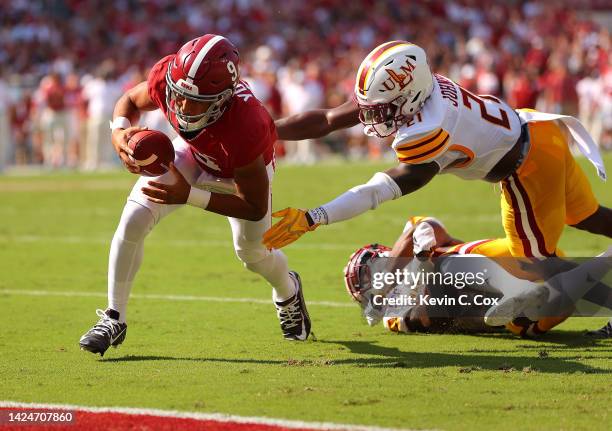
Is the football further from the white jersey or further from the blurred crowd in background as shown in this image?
the blurred crowd in background

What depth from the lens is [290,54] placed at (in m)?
26.0

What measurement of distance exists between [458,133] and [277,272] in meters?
1.30

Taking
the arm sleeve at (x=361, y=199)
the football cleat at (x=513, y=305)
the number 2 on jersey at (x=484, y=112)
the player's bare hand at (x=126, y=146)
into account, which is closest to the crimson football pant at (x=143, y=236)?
the player's bare hand at (x=126, y=146)

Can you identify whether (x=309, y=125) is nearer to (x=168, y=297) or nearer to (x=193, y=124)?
(x=193, y=124)

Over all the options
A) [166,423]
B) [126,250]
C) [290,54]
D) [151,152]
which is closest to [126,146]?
[151,152]

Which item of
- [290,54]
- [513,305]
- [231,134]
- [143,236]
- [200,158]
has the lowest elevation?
[513,305]

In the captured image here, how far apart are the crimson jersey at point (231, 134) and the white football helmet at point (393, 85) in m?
0.55

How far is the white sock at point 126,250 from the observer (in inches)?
208

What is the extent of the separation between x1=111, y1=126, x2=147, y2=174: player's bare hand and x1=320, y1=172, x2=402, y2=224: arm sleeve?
0.97m

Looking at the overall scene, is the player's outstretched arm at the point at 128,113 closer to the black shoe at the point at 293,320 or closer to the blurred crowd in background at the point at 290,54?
the black shoe at the point at 293,320

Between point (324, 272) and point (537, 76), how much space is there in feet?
45.6

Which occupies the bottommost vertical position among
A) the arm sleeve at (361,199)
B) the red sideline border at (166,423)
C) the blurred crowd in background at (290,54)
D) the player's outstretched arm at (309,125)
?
the red sideline border at (166,423)

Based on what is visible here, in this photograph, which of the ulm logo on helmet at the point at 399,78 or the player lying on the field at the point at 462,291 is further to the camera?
the player lying on the field at the point at 462,291

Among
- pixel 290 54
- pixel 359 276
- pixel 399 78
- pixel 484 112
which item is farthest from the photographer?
pixel 290 54
